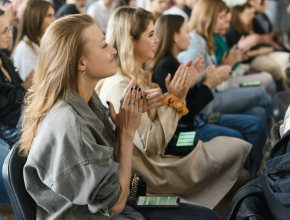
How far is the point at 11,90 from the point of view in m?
2.40

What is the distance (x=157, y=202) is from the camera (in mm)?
1492

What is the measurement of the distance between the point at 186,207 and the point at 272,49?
3991 millimetres

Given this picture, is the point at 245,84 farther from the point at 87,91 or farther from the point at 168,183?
the point at 87,91

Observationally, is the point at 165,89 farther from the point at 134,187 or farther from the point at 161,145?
the point at 134,187

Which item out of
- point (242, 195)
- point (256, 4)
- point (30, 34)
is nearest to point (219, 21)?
point (30, 34)

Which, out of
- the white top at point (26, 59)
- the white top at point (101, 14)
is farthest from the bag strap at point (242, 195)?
the white top at point (101, 14)

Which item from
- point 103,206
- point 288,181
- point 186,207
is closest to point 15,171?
point 103,206

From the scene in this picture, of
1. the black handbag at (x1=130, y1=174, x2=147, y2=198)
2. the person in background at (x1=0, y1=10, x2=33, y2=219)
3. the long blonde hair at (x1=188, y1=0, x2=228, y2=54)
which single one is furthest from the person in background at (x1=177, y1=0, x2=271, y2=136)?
the black handbag at (x1=130, y1=174, x2=147, y2=198)

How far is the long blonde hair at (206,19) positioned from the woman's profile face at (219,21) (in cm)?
3

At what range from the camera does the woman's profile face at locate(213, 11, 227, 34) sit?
3.59 metres

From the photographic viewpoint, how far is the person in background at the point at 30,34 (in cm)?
290

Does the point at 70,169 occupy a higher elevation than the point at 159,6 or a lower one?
higher

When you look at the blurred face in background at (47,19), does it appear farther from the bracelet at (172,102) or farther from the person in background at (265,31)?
the person in background at (265,31)

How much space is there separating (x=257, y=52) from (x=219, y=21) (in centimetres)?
143
